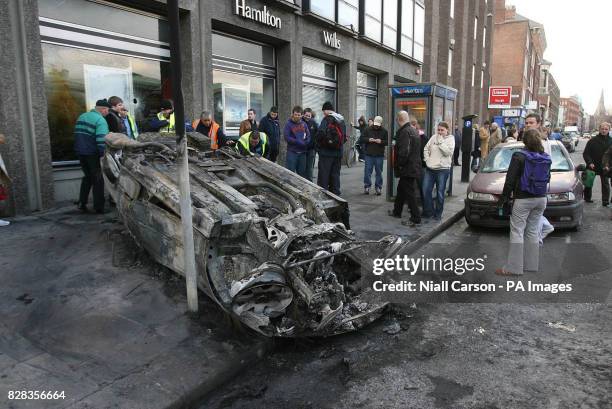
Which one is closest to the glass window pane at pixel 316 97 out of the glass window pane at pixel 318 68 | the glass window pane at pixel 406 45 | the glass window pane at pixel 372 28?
A: the glass window pane at pixel 318 68

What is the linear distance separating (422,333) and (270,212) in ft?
6.42

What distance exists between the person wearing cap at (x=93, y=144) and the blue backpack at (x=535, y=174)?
5.77 meters

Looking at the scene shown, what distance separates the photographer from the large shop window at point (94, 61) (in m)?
8.27

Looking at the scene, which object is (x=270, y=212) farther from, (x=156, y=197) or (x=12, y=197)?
(x=12, y=197)

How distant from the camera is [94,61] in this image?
8977mm

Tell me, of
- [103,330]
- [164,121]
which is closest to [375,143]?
[164,121]

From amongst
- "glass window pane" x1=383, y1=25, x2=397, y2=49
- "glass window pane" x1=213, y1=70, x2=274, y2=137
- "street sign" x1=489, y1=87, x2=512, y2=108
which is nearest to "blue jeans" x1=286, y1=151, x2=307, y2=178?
"glass window pane" x1=213, y1=70, x2=274, y2=137

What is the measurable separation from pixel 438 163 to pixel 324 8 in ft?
27.2

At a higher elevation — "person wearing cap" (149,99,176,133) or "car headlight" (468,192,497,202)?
"person wearing cap" (149,99,176,133)

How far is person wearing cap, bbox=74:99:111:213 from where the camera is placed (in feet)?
22.5

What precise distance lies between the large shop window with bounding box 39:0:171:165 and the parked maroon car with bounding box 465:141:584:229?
245 inches

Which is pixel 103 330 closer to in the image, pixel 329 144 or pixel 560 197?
pixel 329 144

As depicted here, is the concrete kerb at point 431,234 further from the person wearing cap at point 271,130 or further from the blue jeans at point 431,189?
the person wearing cap at point 271,130

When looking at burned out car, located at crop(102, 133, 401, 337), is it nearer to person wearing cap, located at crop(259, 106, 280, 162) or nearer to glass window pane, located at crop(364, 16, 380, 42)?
person wearing cap, located at crop(259, 106, 280, 162)
